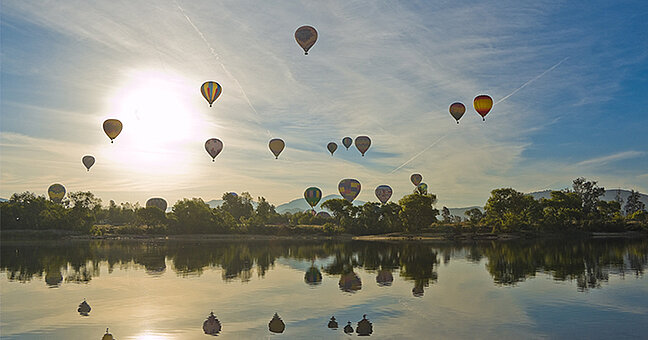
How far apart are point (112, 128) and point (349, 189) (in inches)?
2371

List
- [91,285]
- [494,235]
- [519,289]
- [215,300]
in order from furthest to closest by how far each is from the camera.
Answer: [494,235]
[91,285]
[519,289]
[215,300]

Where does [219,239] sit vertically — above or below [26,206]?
below

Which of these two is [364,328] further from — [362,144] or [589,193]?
[589,193]

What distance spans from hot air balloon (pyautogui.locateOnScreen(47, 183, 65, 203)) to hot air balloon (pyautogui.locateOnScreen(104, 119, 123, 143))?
75.5 metres

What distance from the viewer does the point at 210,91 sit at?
59.0 m

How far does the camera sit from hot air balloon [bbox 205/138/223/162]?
71938 millimetres

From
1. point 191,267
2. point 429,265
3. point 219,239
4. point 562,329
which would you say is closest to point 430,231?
point 219,239

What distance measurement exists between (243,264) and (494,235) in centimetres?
6655

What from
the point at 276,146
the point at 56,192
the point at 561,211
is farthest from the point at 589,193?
the point at 56,192

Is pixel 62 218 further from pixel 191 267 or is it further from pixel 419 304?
pixel 419 304

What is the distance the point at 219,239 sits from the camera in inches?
4122

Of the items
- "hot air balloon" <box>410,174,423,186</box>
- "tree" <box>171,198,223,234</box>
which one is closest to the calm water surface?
"tree" <box>171,198,223,234</box>

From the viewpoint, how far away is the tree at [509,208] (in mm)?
99125

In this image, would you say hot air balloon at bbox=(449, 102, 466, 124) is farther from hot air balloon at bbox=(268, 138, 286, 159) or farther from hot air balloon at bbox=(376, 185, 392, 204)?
hot air balloon at bbox=(376, 185, 392, 204)
